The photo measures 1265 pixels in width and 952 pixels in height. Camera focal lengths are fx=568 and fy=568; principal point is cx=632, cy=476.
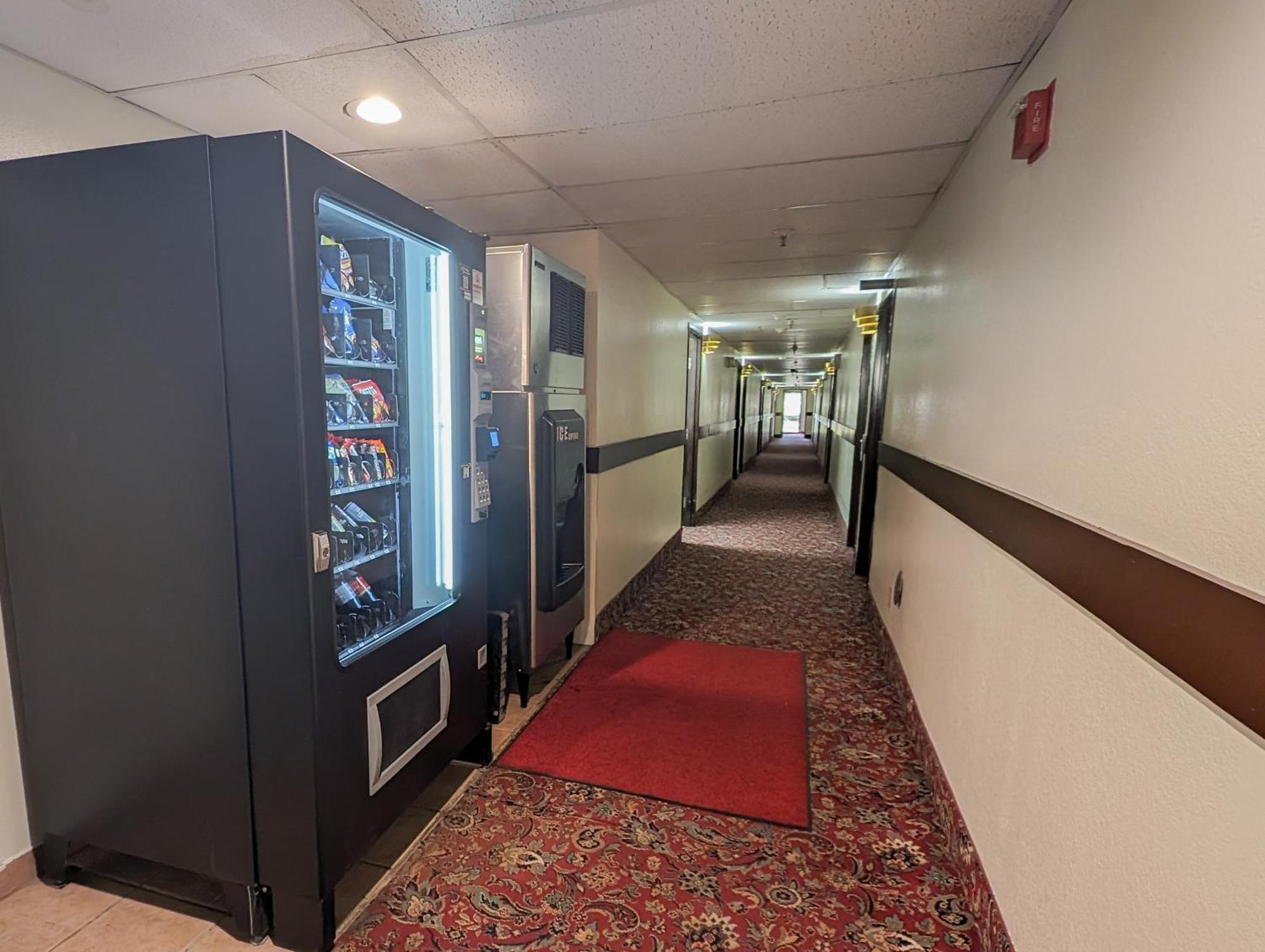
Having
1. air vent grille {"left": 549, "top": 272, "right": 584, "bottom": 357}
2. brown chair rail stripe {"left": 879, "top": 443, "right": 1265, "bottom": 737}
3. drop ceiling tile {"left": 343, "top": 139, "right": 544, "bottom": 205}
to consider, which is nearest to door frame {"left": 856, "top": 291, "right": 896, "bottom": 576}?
air vent grille {"left": 549, "top": 272, "right": 584, "bottom": 357}

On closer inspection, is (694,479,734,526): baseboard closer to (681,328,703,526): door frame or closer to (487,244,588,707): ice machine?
(681,328,703,526): door frame

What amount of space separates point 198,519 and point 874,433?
14.3ft

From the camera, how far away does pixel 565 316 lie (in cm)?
292

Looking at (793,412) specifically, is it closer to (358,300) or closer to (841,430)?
(841,430)

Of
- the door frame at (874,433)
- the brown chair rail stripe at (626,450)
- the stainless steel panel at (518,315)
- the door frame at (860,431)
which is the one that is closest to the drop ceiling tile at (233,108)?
the stainless steel panel at (518,315)

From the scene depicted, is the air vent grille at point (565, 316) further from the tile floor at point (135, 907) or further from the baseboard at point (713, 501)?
the baseboard at point (713, 501)

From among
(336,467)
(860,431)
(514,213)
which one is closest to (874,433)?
(860,431)

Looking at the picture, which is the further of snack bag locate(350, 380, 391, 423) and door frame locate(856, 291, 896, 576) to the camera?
door frame locate(856, 291, 896, 576)

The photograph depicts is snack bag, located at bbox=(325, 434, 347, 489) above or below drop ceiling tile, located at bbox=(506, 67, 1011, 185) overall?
below

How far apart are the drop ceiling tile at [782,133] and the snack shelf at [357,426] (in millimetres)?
1231

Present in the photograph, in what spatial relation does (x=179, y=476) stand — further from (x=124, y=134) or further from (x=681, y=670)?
(x=681, y=670)

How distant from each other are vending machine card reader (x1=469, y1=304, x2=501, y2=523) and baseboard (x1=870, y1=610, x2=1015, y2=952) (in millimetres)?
1886

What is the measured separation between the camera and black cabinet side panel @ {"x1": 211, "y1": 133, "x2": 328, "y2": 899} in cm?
130

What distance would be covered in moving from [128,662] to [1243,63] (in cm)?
260
